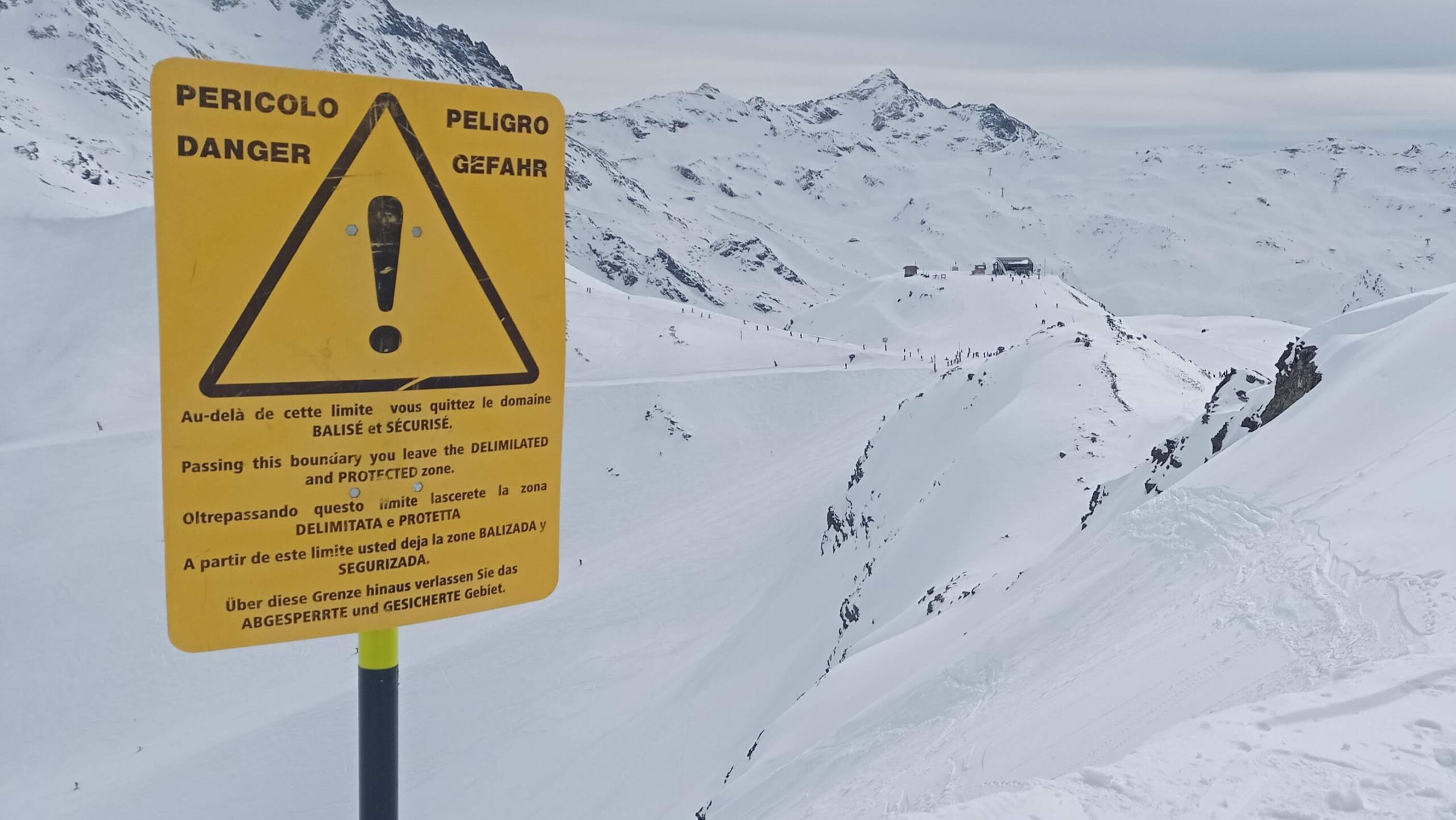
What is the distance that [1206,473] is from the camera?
8.67 meters

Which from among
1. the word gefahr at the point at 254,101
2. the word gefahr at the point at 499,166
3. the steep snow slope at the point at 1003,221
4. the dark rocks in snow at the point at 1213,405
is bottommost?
the dark rocks in snow at the point at 1213,405

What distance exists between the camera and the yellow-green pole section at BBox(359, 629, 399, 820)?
249 centimetres

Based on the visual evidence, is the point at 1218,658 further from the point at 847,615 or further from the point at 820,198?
the point at 820,198

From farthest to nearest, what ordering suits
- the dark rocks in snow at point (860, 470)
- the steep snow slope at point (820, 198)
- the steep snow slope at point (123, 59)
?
1. the steep snow slope at point (820, 198)
2. the steep snow slope at point (123, 59)
3. the dark rocks in snow at point (860, 470)

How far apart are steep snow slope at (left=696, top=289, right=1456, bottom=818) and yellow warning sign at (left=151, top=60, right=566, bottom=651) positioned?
223 centimetres

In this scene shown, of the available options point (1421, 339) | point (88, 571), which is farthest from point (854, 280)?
point (1421, 339)

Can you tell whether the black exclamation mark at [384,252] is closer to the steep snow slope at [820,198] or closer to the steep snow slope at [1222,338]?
the steep snow slope at [1222,338]

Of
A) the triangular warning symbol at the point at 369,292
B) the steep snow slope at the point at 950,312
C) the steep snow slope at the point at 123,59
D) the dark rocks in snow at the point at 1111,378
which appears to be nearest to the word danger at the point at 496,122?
the triangular warning symbol at the point at 369,292

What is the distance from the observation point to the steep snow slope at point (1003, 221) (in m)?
124

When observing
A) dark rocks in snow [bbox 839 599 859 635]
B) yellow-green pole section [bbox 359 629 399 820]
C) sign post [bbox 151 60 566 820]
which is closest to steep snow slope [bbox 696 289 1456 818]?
yellow-green pole section [bbox 359 629 399 820]

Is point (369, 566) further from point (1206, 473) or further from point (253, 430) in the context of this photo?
point (1206, 473)

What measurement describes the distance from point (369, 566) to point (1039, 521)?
15197 mm

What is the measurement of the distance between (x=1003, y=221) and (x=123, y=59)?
128 metres

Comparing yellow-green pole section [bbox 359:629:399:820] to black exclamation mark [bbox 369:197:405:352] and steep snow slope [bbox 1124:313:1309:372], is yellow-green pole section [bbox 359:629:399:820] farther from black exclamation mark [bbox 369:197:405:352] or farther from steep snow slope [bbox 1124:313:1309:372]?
steep snow slope [bbox 1124:313:1309:372]
